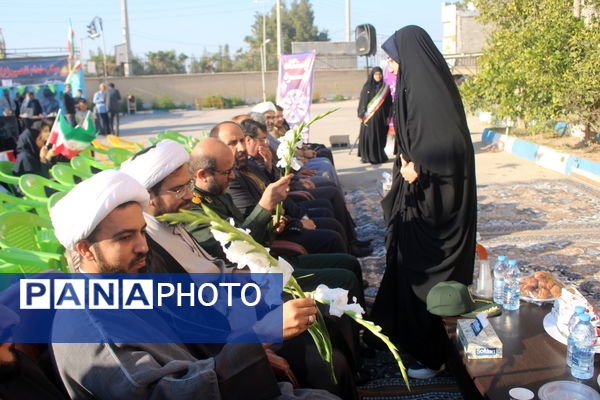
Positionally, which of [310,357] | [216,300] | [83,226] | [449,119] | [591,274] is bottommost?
[591,274]

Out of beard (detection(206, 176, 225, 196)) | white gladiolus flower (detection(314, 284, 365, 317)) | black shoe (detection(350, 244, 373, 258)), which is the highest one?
beard (detection(206, 176, 225, 196))

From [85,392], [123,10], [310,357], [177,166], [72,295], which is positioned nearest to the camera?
[85,392]

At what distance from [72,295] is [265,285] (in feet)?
2.25

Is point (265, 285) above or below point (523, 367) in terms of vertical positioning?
above

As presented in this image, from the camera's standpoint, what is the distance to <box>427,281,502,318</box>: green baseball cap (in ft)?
8.44

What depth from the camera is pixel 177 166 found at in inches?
102

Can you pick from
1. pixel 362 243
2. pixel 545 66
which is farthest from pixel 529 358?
pixel 545 66

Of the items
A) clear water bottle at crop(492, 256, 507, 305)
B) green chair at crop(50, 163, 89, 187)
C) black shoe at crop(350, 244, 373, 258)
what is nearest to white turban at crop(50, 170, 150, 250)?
clear water bottle at crop(492, 256, 507, 305)

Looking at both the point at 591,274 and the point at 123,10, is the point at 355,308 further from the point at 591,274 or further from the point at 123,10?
the point at 123,10

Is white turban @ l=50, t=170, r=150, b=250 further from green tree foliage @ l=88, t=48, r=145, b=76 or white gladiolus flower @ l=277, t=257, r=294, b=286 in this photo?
green tree foliage @ l=88, t=48, r=145, b=76

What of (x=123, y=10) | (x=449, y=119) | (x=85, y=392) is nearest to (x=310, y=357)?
(x=85, y=392)

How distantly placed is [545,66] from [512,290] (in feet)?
26.2

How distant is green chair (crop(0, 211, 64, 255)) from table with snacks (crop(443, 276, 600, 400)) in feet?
8.17

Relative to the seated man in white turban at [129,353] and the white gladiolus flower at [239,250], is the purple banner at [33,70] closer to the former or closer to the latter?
the seated man in white turban at [129,353]
